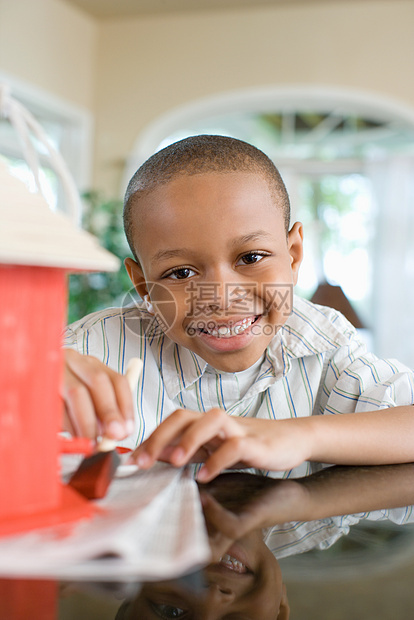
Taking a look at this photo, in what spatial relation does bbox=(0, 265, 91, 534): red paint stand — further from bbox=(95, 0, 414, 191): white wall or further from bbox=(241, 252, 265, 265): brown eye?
bbox=(95, 0, 414, 191): white wall

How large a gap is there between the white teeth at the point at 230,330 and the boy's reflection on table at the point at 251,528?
13.0 inches

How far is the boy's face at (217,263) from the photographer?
87 centimetres

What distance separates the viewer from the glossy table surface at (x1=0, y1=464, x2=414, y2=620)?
29 centimetres

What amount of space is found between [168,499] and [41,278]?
0.18m

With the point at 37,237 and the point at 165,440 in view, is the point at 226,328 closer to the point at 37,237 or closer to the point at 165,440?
the point at 165,440

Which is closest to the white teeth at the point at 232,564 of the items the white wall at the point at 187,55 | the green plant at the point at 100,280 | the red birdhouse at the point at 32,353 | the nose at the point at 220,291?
the red birdhouse at the point at 32,353

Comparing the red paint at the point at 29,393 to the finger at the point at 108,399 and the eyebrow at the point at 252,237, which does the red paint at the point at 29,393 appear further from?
the eyebrow at the point at 252,237

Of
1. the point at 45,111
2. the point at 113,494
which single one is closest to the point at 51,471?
the point at 113,494

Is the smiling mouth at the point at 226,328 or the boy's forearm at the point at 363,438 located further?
the smiling mouth at the point at 226,328

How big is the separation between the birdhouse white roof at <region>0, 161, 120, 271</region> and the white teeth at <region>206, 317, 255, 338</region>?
58 centimetres

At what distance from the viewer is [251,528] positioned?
1.37 feet

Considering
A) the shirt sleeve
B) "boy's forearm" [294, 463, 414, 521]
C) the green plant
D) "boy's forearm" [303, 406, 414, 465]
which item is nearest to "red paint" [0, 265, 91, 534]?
"boy's forearm" [294, 463, 414, 521]

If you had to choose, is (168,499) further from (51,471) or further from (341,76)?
(341,76)

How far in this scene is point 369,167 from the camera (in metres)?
4.53
